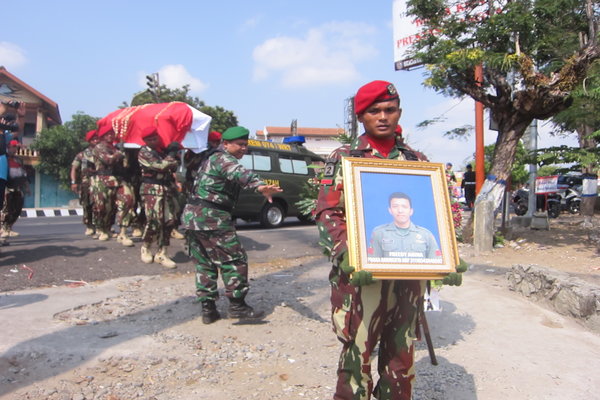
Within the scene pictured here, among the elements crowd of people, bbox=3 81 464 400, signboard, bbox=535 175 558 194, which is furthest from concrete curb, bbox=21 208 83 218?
signboard, bbox=535 175 558 194

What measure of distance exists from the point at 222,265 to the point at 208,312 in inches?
16.4

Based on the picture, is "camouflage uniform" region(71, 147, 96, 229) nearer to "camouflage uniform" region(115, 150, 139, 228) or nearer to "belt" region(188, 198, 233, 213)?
"camouflage uniform" region(115, 150, 139, 228)

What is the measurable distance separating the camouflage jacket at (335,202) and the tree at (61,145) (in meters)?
22.9

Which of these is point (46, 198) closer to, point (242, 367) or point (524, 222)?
point (524, 222)

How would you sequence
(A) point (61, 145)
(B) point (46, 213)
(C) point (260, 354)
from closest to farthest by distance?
(C) point (260, 354) → (B) point (46, 213) → (A) point (61, 145)

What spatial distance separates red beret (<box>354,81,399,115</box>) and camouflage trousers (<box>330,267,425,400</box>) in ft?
2.64

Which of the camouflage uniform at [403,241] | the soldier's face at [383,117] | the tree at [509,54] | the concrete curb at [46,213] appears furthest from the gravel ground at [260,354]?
the concrete curb at [46,213]

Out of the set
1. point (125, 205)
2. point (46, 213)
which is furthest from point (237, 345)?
point (46, 213)

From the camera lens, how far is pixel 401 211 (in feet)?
6.40

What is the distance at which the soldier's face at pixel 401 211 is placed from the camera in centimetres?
194

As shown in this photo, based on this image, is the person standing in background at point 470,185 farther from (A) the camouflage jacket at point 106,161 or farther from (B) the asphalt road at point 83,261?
(A) the camouflage jacket at point 106,161

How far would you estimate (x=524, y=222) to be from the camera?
9.69 meters

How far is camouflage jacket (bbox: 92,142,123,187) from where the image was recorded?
6.69 m

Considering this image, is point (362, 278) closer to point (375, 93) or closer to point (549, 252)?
point (375, 93)
